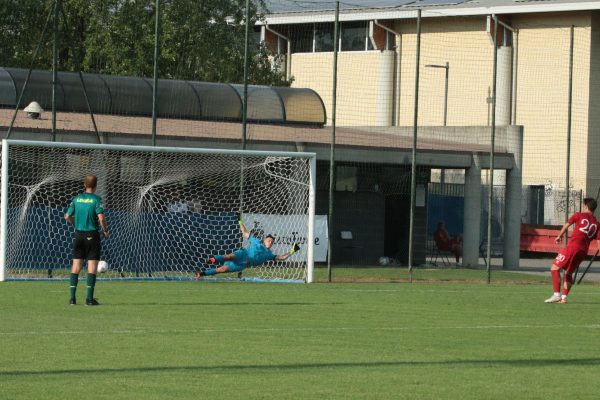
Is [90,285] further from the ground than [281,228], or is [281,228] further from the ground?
[281,228]

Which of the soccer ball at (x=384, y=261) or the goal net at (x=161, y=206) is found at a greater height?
the goal net at (x=161, y=206)

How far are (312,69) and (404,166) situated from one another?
12.8m

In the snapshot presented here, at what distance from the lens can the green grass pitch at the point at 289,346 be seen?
1062cm

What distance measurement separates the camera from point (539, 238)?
5275cm

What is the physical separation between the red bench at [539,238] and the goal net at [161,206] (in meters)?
24.3

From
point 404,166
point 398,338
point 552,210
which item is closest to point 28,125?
point 404,166

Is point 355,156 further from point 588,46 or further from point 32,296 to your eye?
point 588,46

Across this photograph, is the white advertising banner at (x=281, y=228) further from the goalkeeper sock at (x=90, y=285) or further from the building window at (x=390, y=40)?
the building window at (x=390, y=40)

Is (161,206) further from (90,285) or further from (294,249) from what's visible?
(90,285)

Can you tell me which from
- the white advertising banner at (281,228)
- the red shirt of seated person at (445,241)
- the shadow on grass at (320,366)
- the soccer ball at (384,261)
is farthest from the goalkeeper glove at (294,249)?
the red shirt of seated person at (445,241)

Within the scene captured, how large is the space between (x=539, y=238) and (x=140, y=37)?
18980 mm

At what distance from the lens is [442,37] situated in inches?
2303

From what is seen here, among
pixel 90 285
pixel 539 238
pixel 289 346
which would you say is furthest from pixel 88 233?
pixel 539 238

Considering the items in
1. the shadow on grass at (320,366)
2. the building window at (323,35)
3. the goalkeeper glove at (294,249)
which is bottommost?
the shadow on grass at (320,366)
